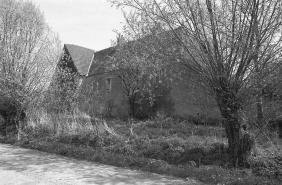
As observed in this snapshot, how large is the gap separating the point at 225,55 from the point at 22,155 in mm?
7391

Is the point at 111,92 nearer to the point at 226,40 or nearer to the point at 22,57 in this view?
the point at 22,57

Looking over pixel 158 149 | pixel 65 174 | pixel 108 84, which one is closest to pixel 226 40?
pixel 158 149

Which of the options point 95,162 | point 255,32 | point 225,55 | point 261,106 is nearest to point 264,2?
point 255,32

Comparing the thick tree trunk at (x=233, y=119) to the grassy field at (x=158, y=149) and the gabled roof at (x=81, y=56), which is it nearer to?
the grassy field at (x=158, y=149)

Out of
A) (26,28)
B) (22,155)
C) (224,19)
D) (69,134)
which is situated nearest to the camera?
(224,19)

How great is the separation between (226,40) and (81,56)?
82.4 feet

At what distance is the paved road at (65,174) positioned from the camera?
17.8 feet

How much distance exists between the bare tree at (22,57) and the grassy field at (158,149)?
1599mm

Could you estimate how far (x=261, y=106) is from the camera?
22.3ft

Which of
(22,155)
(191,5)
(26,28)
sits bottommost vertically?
(22,155)

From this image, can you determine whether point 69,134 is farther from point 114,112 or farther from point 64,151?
point 114,112

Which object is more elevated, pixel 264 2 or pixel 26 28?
pixel 26 28

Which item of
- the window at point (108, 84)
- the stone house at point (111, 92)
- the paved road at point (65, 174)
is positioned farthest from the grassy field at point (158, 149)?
the window at point (108, 84)

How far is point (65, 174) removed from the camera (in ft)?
19.7
